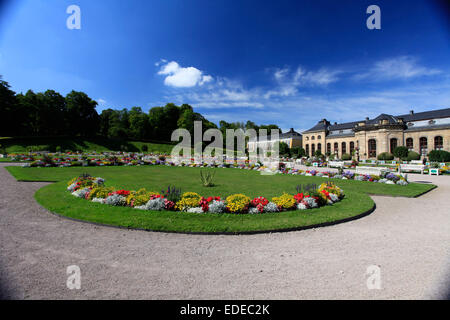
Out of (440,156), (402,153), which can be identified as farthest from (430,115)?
(440,156)

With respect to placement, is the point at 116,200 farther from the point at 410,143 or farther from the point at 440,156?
the point at 410,143

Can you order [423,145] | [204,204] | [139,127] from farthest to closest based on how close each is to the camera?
[139,127] → [423,145] → [204,204]

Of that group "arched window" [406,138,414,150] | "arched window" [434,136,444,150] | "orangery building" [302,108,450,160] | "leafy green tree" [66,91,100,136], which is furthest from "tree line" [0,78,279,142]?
"arched window" [434,136,444,150]

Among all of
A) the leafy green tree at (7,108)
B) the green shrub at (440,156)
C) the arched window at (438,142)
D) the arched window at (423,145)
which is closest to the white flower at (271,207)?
the green shrub at (440,156)

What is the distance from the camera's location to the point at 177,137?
62.5m

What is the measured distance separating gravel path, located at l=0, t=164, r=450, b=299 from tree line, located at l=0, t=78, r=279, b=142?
191 ft

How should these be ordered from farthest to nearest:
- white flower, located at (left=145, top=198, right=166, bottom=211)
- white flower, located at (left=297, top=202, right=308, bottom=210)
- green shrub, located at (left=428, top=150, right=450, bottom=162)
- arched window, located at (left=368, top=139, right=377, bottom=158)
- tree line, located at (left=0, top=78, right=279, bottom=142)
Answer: arched window, located at (left=368, top=139, right=377, bottom=158) < tree line, located at (left=0, top=78, right=279, bottom=142) < green shrub, located at (left=428, top=150, right=450, bottom=162) < white flower, located at (left=297, top=202, right=308, bottom=210) < white flower, located at (left=145, top=198, right=166, bottom=211)

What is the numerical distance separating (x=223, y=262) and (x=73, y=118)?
66672mm

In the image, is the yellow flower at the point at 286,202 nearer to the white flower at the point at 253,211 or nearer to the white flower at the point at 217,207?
the white flower at the point at 253,211

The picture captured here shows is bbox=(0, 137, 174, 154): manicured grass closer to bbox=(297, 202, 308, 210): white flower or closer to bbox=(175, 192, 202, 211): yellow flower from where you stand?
bbox=(175, 192, 202, 211): yellow flower

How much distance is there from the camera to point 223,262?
3777 mm

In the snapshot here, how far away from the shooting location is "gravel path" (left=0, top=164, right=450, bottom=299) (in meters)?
2.92

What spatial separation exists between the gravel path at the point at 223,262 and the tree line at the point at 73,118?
191 feet

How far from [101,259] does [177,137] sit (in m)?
60.6
